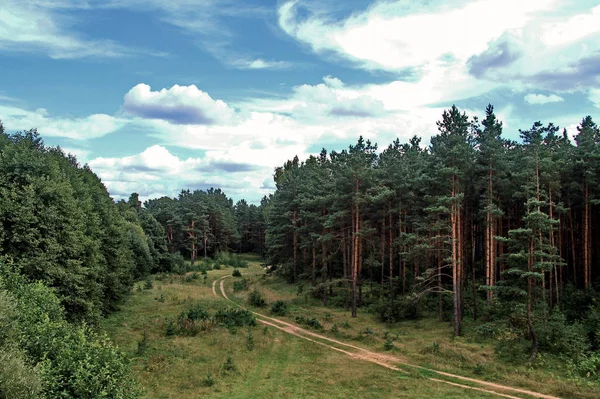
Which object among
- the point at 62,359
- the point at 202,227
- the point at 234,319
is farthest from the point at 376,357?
the point at 202,227

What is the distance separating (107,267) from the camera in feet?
129

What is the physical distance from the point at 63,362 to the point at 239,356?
54.0 feet

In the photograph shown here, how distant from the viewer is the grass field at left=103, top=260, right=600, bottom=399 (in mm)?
21844

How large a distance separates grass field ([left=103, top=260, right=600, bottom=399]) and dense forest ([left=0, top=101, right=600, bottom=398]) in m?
2.69

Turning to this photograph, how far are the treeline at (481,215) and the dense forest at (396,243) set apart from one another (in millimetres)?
184

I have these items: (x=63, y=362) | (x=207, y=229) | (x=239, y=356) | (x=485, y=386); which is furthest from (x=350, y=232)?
(x=207, y=229)

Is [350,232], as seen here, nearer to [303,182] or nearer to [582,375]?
[303,182]

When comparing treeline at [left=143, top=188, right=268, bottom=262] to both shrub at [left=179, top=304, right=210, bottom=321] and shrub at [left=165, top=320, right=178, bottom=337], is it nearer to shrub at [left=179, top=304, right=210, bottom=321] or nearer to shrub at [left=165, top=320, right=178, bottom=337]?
shrub at [left=179, top=304, right=210, bottom=321]

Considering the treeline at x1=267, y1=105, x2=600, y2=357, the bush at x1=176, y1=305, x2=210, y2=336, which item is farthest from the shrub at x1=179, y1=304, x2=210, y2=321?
the treeline at x1=267, y1=105, x2=600, y2=357

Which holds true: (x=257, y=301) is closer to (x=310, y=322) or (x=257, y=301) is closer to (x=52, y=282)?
(x=310, y=322)

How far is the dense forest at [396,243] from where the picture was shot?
575 inches

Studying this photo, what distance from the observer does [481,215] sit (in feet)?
116

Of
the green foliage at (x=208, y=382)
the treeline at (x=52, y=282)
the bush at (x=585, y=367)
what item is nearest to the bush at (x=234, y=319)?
the treeline at (x=52, y=282)

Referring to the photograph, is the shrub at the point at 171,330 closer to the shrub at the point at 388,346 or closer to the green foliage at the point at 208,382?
the green foliage at the point at 208,382
